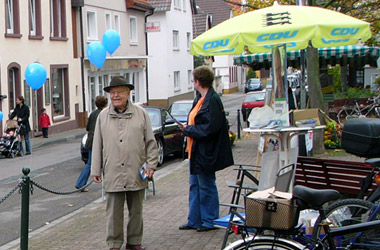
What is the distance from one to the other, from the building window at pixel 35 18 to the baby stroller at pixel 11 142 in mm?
7132

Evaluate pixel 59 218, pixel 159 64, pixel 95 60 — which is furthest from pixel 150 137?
pixel 159 64

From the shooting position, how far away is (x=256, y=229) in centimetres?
423

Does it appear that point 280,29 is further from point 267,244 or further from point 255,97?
point 255,97

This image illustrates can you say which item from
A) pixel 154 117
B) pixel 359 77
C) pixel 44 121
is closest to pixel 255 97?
pixel 44 121

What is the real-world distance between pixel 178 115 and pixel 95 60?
11.6ft

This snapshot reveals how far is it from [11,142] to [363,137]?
14.5m

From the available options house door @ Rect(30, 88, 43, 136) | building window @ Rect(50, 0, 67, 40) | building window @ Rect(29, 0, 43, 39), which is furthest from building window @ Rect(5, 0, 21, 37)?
building window @ Rect(50, 0, 67, 40)

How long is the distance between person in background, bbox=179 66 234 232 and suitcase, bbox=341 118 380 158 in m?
1.54

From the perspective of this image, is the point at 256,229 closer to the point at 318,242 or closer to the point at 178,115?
the point at 318,242

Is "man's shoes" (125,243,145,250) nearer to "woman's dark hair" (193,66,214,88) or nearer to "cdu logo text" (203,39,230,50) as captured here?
"woman's dark hair" (193,66,214,88)

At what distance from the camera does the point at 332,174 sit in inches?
276

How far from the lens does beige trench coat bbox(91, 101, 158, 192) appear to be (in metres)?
6.08

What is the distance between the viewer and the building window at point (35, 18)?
24.7 meters

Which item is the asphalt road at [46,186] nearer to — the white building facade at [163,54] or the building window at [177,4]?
the white building facade at [163,54]
